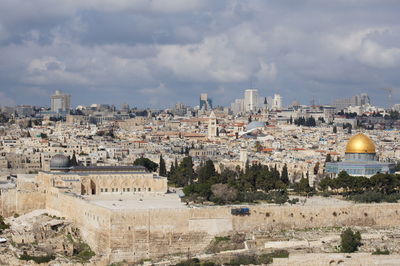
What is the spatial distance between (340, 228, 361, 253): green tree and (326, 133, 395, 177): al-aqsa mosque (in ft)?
63.4

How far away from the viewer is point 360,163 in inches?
2473

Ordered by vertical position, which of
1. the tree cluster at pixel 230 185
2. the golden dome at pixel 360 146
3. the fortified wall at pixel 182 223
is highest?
the golden dome at pixel 360 146

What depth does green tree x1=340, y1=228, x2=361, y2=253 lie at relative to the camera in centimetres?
4143

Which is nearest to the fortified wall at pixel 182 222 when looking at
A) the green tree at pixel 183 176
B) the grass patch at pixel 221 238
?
the grass patch at pixel 221 238

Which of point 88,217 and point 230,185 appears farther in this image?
point 230,185

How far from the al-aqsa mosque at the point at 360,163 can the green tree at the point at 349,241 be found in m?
19.3

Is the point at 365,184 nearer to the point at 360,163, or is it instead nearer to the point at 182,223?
the point at 360,163

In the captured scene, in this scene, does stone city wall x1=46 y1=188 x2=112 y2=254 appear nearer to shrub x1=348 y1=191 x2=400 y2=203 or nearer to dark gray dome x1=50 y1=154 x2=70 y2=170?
dark gray dome x1=50 y1=154 x2=70 y2=170

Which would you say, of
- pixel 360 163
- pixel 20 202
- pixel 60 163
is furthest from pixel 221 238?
pixel 360 163

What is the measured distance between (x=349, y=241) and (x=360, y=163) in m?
21.8

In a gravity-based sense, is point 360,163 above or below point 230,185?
above

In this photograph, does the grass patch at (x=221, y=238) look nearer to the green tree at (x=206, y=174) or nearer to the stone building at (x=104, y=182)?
the stone building at (x=104, y=182)

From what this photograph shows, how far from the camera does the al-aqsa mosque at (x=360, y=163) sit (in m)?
62.1

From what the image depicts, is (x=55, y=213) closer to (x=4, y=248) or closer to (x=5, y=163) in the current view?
(x=4, y=248)
